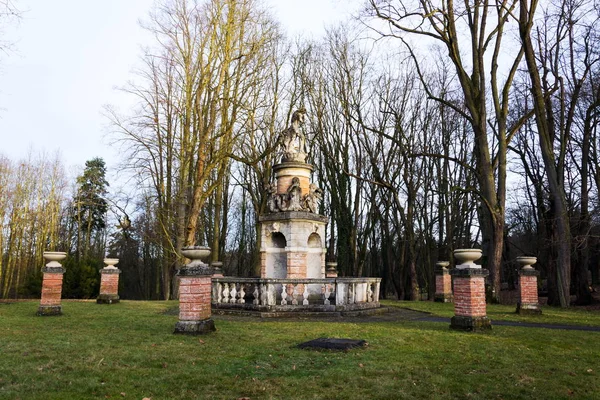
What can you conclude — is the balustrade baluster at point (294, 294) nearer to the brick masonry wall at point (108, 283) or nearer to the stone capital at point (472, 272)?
the stone capital at point (472, 272)

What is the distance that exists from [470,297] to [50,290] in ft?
36.2

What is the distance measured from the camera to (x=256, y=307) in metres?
12.8

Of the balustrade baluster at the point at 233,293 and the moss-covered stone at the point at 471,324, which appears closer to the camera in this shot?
the moss-covered stone at the point at 471,324

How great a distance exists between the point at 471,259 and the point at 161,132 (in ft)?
56.6

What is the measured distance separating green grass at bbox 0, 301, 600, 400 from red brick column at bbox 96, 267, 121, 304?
722 cm

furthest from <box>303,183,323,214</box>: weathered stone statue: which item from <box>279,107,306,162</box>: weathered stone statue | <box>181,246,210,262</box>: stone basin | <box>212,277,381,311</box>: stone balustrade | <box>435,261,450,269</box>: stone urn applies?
<box>435,261,450,269</box>: stone urn

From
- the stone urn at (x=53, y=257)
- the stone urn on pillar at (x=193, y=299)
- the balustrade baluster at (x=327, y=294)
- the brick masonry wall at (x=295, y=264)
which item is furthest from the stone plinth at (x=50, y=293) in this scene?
the balustrade baluster at (x=327, y=294)

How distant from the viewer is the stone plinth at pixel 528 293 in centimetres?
1345

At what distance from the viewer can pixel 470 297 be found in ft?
31.6

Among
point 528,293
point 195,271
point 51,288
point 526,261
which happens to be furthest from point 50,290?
point 528,293

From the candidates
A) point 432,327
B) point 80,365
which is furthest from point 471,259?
point 80,365

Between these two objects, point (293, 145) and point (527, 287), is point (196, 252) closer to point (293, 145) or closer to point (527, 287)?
point (293, 145)

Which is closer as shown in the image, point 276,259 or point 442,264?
point 276,259

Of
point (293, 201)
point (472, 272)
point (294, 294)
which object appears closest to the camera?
point (472, 272)
